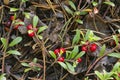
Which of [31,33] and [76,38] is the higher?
[31,33]

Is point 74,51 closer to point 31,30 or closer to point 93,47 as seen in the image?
point 93,47

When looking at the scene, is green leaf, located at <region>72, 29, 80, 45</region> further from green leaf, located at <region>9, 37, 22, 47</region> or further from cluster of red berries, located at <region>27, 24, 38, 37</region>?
green leaf, located at <region>9, 37, 22, 47</region>

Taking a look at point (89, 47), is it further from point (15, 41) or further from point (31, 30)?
point (15, 41)

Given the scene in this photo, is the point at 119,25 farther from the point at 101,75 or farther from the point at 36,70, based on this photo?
the point at 36,70

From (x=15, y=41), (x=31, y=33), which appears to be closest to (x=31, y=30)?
(x=31, y=33)

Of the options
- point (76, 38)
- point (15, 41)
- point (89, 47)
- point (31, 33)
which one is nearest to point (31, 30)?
point (31, 33)

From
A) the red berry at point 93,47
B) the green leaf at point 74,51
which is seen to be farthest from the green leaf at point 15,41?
the red berry at point 93,47

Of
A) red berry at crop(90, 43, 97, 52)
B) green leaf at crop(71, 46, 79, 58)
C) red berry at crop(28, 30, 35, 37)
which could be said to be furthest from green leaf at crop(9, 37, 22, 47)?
red berry at crop(90, 43, 97, 52)

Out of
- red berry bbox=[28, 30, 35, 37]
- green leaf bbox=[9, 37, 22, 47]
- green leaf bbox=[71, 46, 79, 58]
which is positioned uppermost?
red berry bbox=[28, 30, 35, 37]

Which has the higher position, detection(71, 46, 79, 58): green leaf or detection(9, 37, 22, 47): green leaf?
detection(9, 37, 22, 47): green leaf

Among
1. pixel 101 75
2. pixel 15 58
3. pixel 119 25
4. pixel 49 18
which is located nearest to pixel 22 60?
pixel 15 58

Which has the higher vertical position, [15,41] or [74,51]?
[15,41]

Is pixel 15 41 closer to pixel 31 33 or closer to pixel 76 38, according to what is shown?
pixel 31 33
